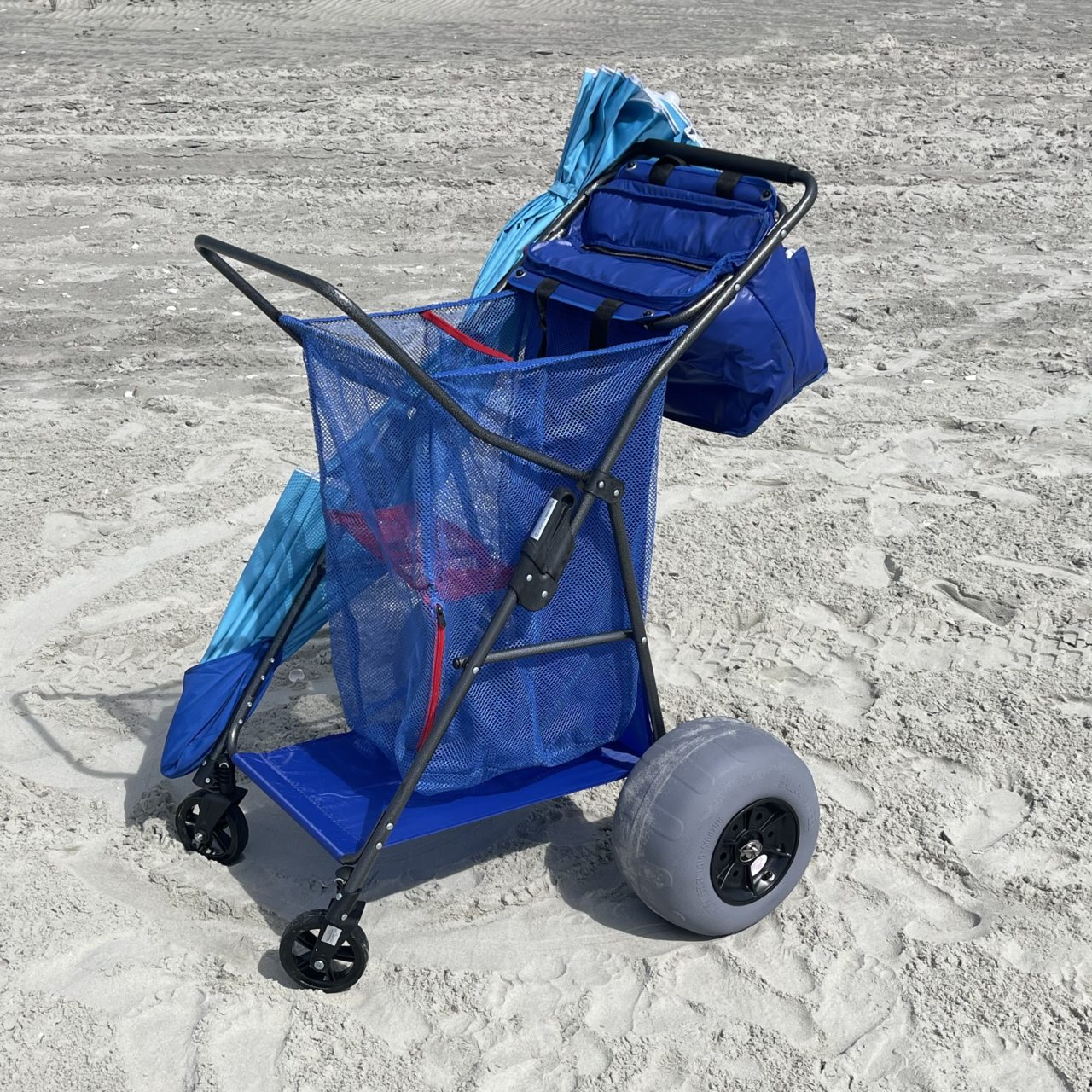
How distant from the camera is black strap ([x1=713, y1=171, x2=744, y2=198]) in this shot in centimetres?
342

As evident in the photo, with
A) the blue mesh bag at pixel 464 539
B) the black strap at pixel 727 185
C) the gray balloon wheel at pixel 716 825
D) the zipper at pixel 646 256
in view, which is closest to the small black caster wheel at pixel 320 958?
the blue mesh bag at pixel 464 539

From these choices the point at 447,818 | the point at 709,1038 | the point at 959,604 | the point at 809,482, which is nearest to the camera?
the point at 709,1038

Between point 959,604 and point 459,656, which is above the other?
point 459,656

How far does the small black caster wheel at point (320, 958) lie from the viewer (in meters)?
3.01

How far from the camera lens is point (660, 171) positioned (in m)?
3.59

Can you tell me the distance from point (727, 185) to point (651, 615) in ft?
5.42

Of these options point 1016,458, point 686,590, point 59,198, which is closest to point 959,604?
point 686,590

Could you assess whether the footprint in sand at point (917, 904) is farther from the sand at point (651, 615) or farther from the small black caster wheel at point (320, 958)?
the small black caster wheel at point (320, 958)

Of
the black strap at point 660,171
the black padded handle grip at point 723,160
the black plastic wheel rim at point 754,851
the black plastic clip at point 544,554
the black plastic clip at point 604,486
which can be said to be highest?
the black padded handle grip at point 723,160

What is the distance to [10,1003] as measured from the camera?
119 inches

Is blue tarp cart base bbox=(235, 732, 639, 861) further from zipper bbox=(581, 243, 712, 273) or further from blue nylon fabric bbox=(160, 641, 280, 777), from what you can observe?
zipper bbox=(581, 243, 712, 273)

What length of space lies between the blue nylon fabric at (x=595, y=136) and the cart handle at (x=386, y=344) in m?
0.85

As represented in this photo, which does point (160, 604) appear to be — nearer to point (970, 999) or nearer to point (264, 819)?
point (264, 819)

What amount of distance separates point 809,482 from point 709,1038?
2982 millimetres
